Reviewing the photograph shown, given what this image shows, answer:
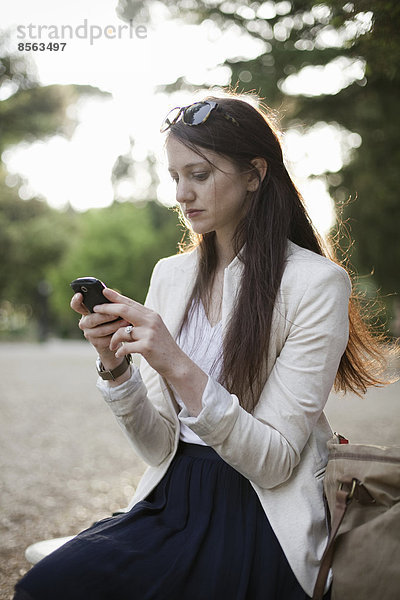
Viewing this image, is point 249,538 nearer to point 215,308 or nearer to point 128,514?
point 128,514

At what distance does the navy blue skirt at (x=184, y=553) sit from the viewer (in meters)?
1.94

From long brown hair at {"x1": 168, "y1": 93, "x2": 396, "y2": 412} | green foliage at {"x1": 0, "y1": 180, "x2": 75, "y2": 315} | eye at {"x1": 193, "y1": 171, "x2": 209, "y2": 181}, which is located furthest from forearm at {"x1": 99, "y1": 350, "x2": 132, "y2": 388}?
green foliage at {"x1": 0, "y1": 180, "x2": 75, "y2": 315}

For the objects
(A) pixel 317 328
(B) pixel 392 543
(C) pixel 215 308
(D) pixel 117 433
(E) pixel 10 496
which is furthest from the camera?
(D) pixel 117 433

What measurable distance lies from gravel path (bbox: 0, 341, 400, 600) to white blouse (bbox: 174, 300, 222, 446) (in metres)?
2.13

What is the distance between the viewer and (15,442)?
8836 mm

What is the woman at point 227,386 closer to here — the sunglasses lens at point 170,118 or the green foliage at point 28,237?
the sunglasses lens at point 170,118

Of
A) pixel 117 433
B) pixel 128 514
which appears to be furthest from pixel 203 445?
pixel 117 433

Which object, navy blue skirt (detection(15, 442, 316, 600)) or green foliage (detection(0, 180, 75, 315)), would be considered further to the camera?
green foliage (detection(0, 180, 75, 315))

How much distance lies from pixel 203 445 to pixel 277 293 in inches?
23.8

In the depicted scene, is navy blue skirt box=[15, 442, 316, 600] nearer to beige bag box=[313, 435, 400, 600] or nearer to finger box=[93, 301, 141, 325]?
beige bag box=[313, 435, 400, 600]

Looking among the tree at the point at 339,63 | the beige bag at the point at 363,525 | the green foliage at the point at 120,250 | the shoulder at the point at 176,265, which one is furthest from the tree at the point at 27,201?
the beige bag at the point at 363,525

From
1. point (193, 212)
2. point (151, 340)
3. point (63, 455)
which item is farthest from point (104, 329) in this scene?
point (63, 455)

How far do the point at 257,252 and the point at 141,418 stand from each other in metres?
0.74

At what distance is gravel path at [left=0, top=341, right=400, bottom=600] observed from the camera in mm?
5410
